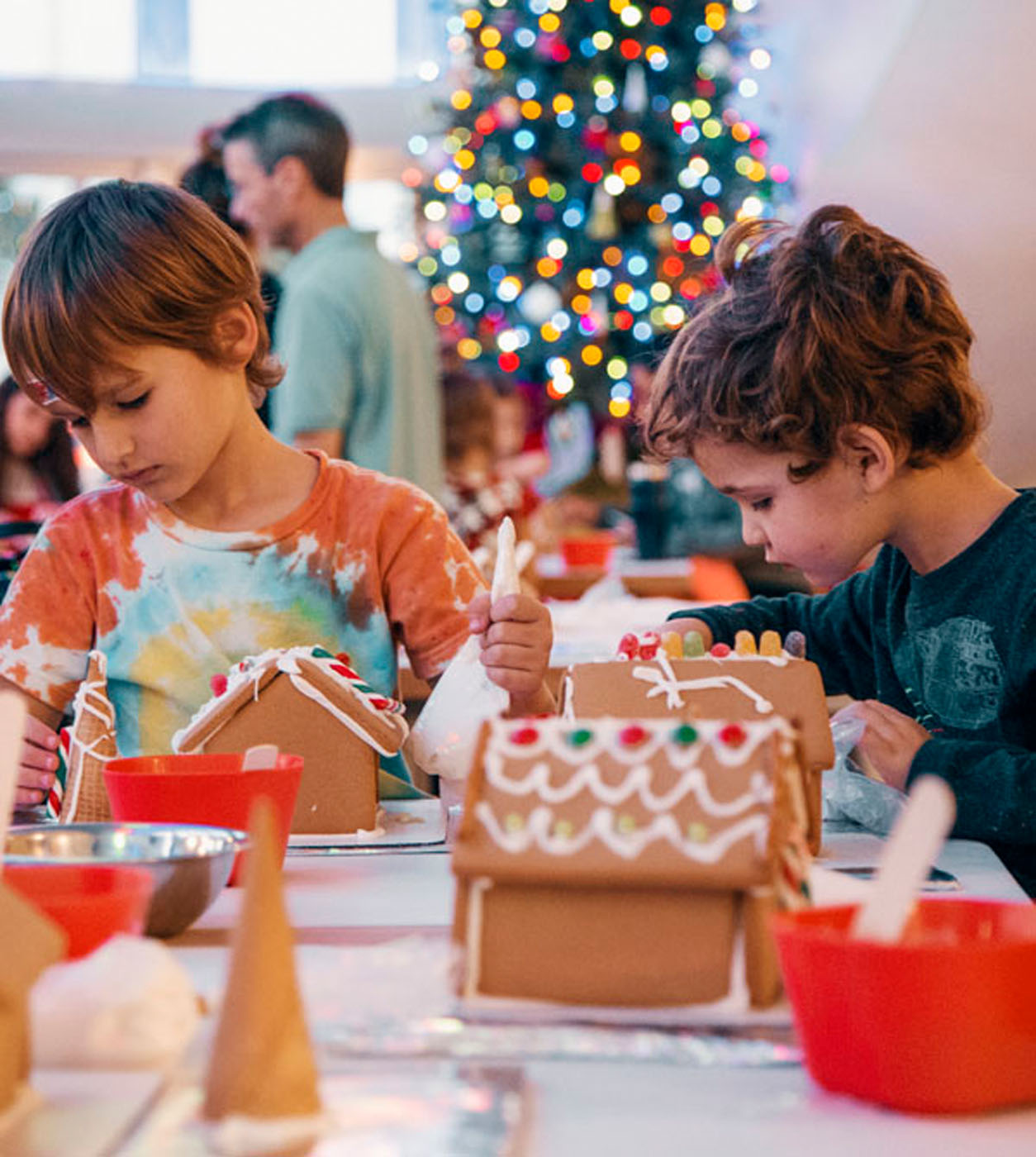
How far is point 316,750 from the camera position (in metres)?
1.15

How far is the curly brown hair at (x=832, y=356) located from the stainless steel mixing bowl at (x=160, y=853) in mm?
690

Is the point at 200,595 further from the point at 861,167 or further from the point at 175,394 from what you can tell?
the point at 861,167

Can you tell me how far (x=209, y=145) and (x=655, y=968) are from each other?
274 centimetres

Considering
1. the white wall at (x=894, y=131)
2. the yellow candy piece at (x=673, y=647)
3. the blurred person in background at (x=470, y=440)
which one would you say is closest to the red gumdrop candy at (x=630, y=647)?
the yellow candy piece at (x=673, y=647)

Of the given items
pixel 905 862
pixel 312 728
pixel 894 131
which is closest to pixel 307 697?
pixel 312 728

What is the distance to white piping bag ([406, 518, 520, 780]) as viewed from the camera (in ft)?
3.83

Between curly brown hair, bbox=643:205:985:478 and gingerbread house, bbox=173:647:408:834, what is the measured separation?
46 cm

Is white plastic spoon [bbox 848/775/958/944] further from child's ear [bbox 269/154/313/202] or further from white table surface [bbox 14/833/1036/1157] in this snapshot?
child's ear [bbox 269/154/313/202]

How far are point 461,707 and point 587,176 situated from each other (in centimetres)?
494

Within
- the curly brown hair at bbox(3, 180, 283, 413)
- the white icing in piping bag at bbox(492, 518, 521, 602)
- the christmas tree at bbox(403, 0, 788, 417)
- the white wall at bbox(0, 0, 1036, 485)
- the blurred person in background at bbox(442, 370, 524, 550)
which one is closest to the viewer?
the white icing in piping bag at bbox(492, 518, 521, 602)

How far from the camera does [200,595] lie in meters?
1.57

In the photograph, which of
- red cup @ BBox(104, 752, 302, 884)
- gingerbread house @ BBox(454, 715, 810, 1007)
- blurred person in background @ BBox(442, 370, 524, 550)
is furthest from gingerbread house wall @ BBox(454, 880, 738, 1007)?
blurred person in background @ BBox(442, 370, 524, 550)

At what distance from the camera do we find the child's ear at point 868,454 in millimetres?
1396

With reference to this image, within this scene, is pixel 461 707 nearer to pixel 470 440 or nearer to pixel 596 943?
pixel 596 943
